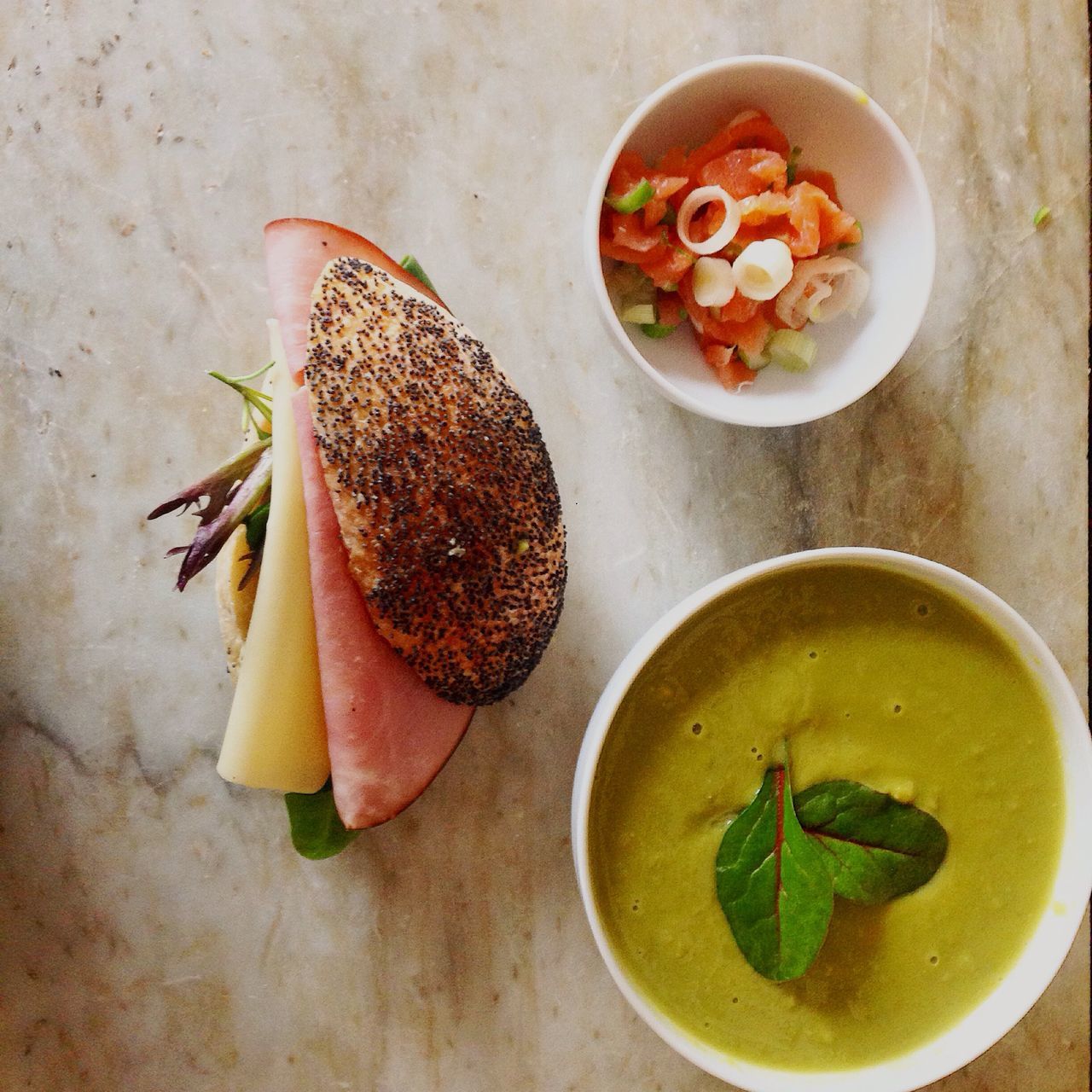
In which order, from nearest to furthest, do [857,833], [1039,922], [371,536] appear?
[371,536]
[857,833]
[1039,922]

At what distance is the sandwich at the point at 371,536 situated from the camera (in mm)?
1433

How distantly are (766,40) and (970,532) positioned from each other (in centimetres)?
94

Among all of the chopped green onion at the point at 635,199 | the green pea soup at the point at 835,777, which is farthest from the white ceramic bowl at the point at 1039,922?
the chopped green onion at the point at 635,199

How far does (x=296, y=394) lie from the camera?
4.73 feet

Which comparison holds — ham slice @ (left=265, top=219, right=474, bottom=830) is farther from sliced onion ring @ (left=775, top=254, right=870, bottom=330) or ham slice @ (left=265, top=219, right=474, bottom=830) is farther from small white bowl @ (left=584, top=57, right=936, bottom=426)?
sliced onion ring @ (left=775, top=254, right=870, bottom=330)

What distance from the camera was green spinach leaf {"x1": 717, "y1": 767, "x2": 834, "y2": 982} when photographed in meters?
1.51

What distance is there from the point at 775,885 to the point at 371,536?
75 cm

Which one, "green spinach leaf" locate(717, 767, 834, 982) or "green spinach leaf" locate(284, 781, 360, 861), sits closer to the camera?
"green spinach leaf" locate(717, 767, 834, 982)

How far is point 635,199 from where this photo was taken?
1606 millimetres

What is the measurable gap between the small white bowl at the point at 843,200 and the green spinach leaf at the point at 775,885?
60cm

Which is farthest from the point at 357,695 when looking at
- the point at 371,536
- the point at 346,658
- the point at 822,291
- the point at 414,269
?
the point at 822,291

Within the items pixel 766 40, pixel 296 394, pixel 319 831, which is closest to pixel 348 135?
pixel 296 394

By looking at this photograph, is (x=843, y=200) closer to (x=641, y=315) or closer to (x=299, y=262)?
(x=641, y=315)

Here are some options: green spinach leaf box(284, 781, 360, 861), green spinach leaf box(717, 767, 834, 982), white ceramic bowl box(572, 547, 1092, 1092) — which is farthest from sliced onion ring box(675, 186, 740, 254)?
green spinach leaf box(284, 781, 360, 861)
